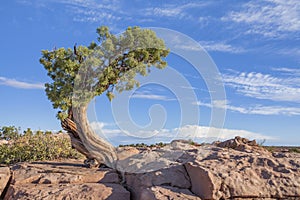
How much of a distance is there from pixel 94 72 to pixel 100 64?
1.03 ft

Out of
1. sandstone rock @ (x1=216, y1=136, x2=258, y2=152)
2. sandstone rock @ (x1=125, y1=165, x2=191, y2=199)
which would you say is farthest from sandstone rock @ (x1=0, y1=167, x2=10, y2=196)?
sandstone rock @ (x1=216, y1=136, x2=258, y2=152)

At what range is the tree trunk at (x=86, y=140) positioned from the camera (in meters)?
10.3

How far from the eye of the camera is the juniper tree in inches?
396

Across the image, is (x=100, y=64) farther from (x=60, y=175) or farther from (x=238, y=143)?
(x=238, y=143)

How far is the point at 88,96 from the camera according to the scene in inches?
395

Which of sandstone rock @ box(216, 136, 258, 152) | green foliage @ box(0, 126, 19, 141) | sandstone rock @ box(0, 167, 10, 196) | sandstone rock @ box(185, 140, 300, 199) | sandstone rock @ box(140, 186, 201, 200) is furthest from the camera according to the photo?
green foliage @ box(0, 126, 19, 141)

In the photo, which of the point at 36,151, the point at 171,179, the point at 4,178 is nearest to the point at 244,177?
the point at 171,179

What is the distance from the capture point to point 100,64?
10.1m

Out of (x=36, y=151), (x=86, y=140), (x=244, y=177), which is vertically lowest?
(x=244, y=177)

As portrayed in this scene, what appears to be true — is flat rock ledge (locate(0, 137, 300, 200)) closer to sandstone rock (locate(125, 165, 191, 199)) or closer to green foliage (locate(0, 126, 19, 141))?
sandstone rock (locate(125, 165, 191, 199))

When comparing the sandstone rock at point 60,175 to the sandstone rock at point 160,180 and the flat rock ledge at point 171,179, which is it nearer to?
the flat rock ledge at point 171,179

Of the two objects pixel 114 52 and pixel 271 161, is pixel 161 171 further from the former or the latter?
pixel 114 52

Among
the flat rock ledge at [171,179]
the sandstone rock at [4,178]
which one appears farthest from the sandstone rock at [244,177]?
the sandstone rock at [4,178]

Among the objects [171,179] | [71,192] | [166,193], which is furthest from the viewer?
[171,179]
